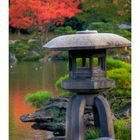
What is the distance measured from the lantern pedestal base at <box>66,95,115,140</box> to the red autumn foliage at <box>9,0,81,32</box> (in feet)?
28.1

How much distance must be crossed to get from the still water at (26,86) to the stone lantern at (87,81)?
1.07m

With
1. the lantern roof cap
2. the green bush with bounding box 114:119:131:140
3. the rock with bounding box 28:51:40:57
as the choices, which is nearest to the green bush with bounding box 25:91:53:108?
the green bush with bounding box 114:119:131:140

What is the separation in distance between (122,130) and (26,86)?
377cm

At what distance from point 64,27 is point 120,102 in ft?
25.0

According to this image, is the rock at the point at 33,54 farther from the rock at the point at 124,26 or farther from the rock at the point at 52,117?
the rock at the point at 52,117

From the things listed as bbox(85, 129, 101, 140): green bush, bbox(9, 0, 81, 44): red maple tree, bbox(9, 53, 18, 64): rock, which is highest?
bbox(9, 0, 81, 44): red maple tree

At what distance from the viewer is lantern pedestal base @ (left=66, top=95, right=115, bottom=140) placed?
129 inches

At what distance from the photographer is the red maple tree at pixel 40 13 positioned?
11855mm

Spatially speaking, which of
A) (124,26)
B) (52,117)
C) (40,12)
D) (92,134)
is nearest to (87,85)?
(92,134)

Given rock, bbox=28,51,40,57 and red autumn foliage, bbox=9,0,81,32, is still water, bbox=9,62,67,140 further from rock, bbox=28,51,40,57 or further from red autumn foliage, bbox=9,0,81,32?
red autumn foliage, bbox=9,0,81,32

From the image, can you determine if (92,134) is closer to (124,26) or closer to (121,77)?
(121,77)

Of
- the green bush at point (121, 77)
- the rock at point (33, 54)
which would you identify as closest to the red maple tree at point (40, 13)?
the rock at point (33, 54)

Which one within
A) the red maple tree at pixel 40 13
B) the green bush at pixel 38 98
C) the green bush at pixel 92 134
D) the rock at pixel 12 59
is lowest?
the green bush at pixel 92 134

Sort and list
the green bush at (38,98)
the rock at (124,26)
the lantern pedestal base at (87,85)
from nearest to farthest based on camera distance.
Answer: the lantern pedestal base at (87,85)
the green bush at (38,98)
the rock at (124,26)
